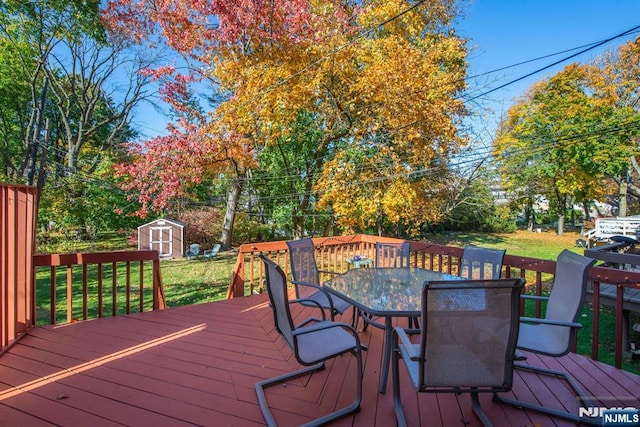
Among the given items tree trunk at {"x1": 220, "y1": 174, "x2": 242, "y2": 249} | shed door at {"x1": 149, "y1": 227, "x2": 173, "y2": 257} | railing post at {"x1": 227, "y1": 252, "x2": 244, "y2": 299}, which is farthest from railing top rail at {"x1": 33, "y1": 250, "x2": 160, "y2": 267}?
shed door at {"x1": 149, "y1": 227, "x2": 173, "y2": 257}

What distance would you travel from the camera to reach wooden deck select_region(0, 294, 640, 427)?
183cm

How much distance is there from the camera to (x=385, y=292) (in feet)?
7.71

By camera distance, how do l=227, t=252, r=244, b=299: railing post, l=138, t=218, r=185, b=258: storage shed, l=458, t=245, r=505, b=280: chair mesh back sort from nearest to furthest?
1. l=458, t=245, r=505, b=280: chair mesh back
2. l=227, t=252, r=244, b=299: railing post
3. l=138, t=218, r=185, b=258: storage shed

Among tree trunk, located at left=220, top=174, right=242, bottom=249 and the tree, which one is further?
the tree

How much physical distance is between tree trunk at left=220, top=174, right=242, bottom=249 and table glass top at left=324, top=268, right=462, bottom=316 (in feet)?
28.0

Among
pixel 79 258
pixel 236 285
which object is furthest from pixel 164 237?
pixel 79 258

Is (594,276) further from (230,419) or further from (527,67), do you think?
(527,67)

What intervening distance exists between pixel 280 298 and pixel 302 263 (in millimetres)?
1439

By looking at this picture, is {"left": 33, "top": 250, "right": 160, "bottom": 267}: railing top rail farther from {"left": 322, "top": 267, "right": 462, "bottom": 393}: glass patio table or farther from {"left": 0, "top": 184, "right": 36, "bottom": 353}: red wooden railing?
{"left": 322, "top": 267, "right": 462, "bottom": 393}: glass patio table

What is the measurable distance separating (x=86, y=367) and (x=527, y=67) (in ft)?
23.9

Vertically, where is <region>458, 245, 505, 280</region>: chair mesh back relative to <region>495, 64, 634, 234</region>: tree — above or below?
below

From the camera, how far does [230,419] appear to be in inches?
71.5

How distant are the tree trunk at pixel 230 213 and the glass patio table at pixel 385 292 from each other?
28.0 feet

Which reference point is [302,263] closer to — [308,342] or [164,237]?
[308,342]
